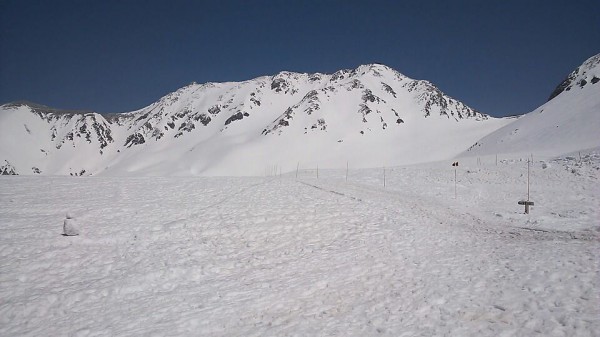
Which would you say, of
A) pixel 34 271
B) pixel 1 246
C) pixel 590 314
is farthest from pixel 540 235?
pixel 1 246

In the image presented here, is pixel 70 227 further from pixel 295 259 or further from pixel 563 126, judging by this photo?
pixel 563 126

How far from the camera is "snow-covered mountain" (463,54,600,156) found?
63.1 meters

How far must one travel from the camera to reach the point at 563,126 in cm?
7431

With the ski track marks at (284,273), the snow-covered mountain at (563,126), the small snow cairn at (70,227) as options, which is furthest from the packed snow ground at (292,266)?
the snow-covered mountain at (563,126)

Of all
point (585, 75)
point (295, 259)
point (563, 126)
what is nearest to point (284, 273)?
point (295, 259)

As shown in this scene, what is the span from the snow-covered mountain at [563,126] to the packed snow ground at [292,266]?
49133mm

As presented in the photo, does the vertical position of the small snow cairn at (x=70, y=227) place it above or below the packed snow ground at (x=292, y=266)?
above


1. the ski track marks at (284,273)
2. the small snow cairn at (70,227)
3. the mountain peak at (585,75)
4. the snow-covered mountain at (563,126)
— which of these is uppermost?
the mountain peak at (585,75)

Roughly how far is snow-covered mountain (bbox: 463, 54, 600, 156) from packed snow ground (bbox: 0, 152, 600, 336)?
1934 inches

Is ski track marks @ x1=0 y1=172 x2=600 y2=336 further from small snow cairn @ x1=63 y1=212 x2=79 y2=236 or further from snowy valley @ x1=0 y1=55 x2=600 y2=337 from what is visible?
small snow cairn @ x1=63 y1=212 x2=79 y2=236

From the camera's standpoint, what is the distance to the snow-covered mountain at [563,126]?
2483 inches

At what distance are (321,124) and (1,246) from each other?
18315cm

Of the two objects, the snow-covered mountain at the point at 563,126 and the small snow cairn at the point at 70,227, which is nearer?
the small snow cairn at the point at 70,227

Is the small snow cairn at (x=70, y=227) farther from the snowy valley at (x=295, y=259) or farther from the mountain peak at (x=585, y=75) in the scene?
the mountain peak at (x=585, y=75)
